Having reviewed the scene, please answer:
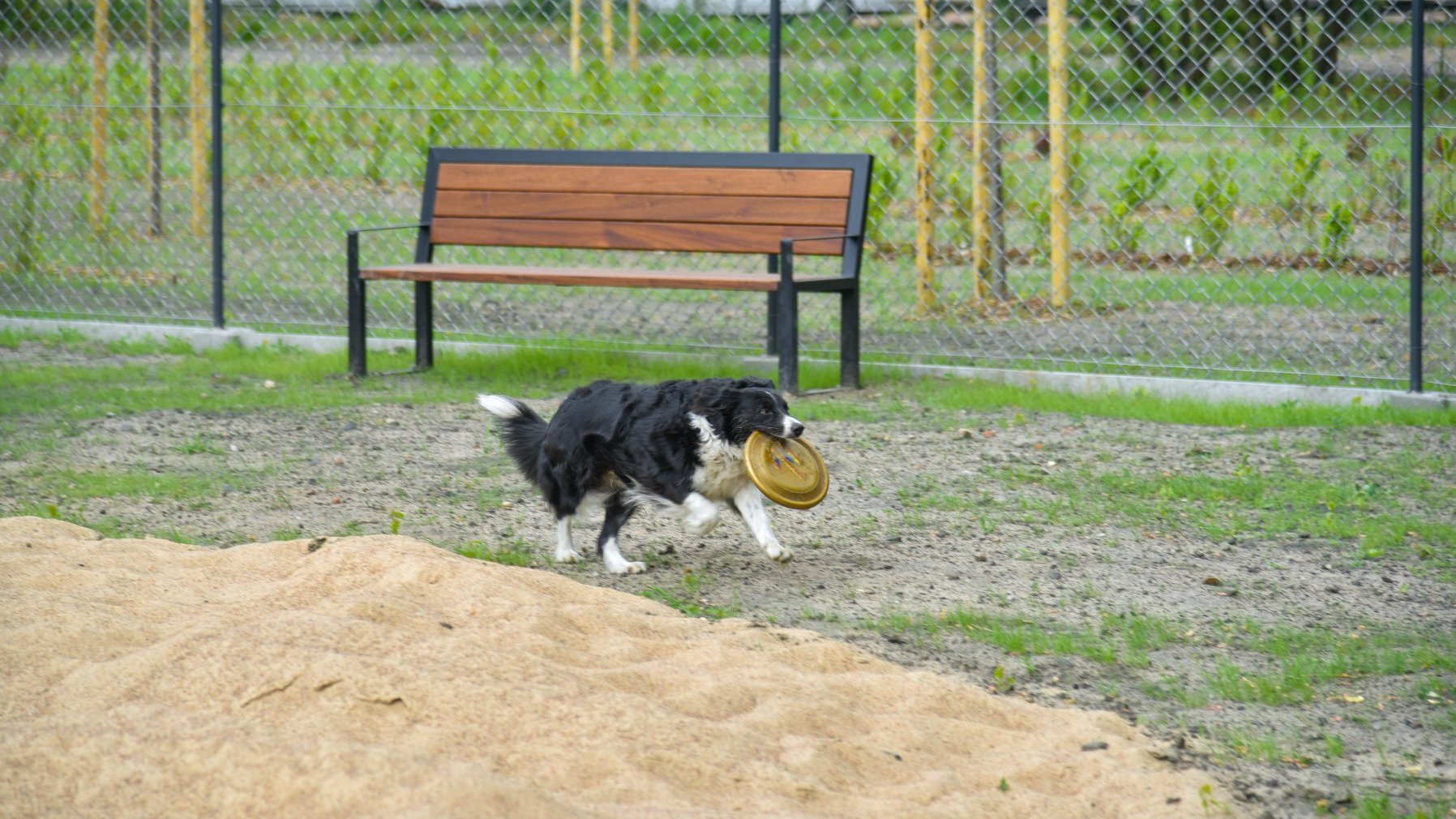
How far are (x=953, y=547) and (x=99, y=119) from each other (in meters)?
9.79

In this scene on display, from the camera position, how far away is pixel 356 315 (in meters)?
9.13

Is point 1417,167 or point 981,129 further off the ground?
point 981,129

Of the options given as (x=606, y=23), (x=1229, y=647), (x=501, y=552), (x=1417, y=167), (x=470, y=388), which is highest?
(x=606, y=23)

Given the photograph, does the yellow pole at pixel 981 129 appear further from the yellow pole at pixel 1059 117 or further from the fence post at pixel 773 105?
the fence post at pixel 773 105

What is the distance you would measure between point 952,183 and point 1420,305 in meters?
4.80

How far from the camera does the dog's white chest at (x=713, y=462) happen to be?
5043 millimetres

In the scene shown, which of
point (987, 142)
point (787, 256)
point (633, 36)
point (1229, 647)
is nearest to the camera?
point (1229, 647)

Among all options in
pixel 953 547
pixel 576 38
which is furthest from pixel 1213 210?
pixel 953 547

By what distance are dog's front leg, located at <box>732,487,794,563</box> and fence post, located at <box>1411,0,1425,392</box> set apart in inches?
166

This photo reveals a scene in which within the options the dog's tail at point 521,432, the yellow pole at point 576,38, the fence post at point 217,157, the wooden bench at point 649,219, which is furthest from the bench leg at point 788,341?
the yellow pole at point 576,38

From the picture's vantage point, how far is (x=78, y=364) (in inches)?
386

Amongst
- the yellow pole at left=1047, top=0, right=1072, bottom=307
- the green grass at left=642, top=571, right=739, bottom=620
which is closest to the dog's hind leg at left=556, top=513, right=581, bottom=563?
the green grass at left=642, top=571, right=739, bottom=620

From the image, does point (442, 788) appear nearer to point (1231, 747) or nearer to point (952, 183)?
point (1231, 747)

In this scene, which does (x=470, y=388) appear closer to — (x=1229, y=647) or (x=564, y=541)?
(x=564, y=541)
